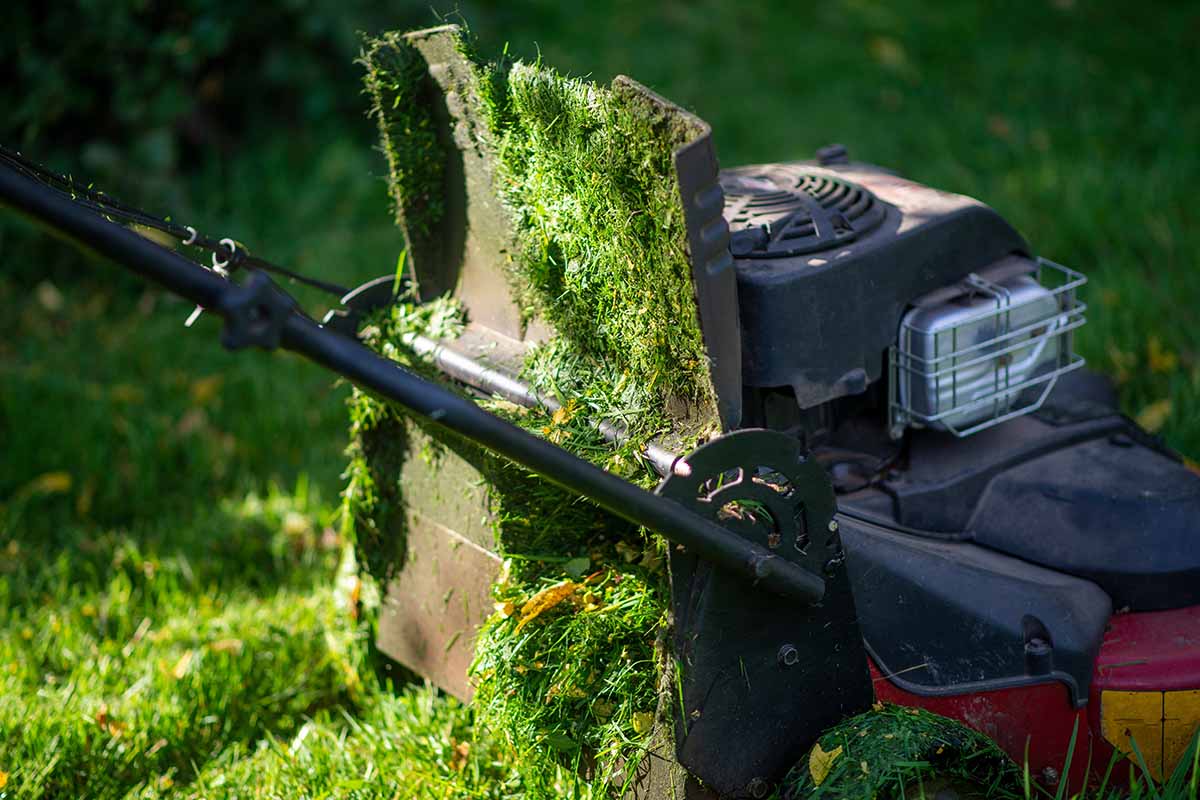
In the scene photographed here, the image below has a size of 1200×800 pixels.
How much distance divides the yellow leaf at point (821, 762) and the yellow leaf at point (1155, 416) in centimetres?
161

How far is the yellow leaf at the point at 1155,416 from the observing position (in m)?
3.09

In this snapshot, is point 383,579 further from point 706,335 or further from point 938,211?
point 938,211

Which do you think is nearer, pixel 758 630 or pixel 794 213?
pixel 758 630

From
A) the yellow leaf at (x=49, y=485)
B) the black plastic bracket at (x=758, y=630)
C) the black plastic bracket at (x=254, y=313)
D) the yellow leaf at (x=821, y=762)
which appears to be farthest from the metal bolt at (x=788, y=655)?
the yellow leaf at (x=49, y=485)

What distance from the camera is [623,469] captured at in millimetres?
1910

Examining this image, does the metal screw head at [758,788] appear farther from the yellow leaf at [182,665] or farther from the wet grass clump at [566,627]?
the yellow leaf at [182,665]

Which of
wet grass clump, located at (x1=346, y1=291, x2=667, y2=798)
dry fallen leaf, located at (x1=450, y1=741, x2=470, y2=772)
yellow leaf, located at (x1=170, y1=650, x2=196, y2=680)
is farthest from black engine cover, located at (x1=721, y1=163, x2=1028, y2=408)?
yellow leaf, located at (x1=170, y1=650, x2=196, y2=680)

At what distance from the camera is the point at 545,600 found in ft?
6.49

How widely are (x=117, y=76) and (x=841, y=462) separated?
3305mm

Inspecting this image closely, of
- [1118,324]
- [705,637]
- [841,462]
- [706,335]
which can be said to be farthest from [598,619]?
[1118,324]

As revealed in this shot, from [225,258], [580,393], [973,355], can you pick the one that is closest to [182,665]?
[225,258]

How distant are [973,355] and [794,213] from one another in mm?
403

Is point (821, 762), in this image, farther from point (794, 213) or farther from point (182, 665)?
point (182, 665)

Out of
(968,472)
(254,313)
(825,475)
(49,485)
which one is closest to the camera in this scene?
(254,313)
